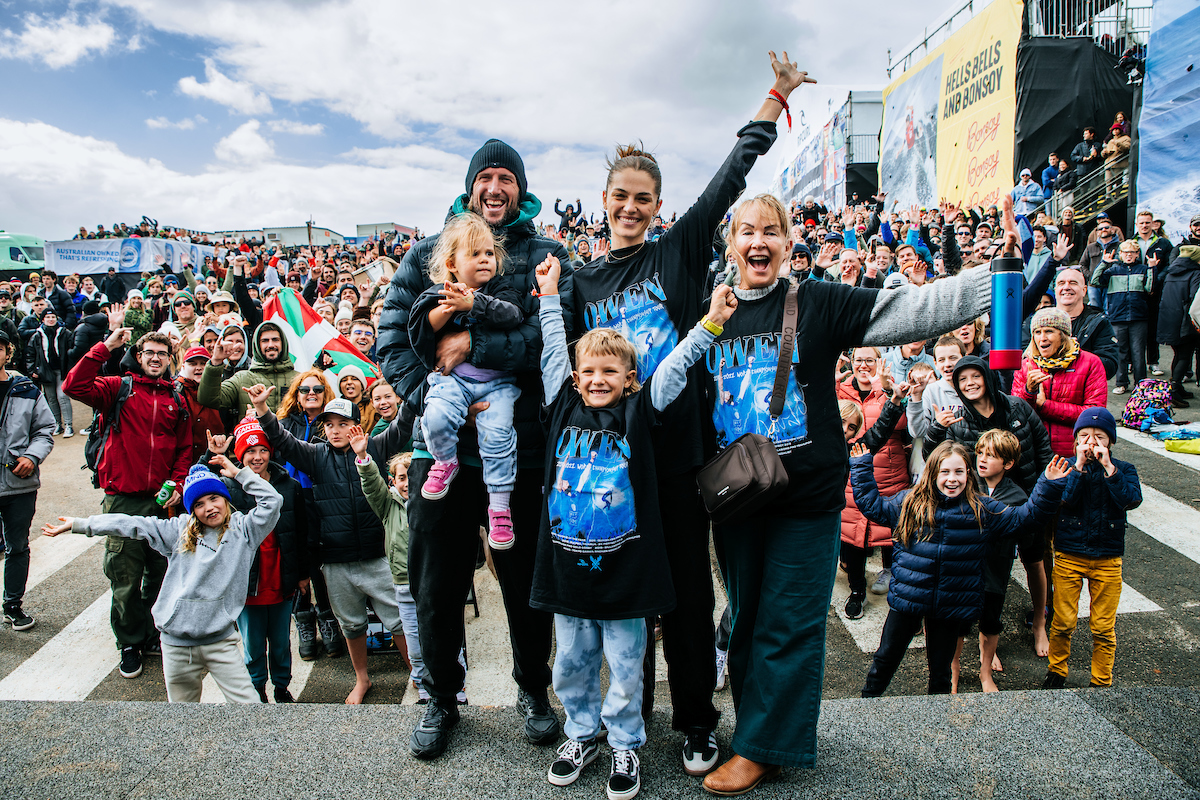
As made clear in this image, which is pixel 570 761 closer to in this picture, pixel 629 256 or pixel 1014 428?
pixel 629 256

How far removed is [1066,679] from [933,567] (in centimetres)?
134

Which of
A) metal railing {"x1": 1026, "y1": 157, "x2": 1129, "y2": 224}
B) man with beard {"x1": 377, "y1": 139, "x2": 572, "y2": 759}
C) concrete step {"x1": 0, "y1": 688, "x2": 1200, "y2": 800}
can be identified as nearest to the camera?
concrete step {"x1": 0, "y1": 688, "x2": 1200, "y2": 800}

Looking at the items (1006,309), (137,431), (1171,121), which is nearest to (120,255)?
(137,431)

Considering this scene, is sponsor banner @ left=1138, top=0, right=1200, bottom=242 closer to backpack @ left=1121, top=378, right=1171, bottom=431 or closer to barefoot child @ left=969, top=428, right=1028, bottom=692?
backpack @ left=1121, top=378, right=1171, bottom=431

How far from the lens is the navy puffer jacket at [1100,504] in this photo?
3.58 metres

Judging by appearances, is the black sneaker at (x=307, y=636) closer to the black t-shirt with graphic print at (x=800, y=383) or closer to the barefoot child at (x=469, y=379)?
the barefoot child at (x=469, y=379)

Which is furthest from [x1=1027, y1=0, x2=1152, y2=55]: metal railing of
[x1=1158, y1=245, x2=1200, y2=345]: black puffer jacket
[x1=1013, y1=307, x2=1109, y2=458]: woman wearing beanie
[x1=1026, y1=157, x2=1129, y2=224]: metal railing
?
[x1=1013, y1=307, x2=1109, y2=458]: woman wearing beanie

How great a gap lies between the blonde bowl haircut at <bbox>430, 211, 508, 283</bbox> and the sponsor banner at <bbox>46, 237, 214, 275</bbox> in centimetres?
2147

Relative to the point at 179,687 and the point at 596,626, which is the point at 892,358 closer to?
the point at 596,626

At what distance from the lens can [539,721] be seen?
2.46 m

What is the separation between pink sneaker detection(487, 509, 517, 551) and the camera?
2279mm

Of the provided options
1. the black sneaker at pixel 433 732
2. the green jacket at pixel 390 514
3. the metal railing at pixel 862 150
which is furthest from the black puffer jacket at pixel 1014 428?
the metal railing at pixel 862 150

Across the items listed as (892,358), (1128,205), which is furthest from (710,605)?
(1128,205)

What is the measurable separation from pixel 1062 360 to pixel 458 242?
4388 mm
